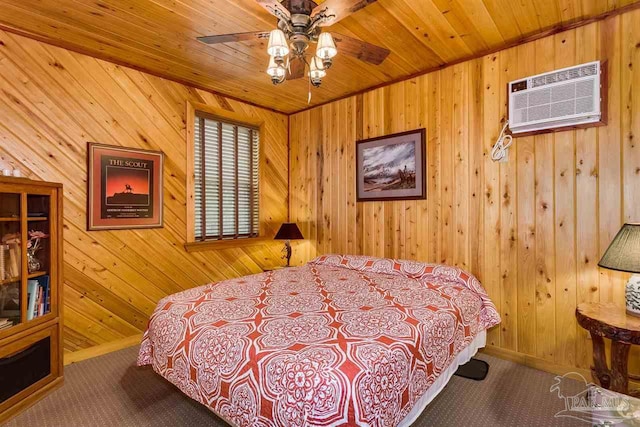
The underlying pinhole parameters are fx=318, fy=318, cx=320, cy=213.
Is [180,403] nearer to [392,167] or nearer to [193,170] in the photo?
[193,170]

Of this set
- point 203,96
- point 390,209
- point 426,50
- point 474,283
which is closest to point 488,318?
point 474,283

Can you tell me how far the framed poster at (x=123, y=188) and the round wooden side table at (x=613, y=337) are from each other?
11.6 ft

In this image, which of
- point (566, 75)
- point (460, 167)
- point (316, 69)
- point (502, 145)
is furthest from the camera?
point (460, 167)

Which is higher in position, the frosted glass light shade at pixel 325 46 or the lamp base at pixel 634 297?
the frosted glass light shade at pixel 325 46

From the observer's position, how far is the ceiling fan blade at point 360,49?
1878mm

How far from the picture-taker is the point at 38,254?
7.57 ft

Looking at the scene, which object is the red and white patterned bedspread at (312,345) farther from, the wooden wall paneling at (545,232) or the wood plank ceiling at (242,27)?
the wood plank ceiling at (242,27)

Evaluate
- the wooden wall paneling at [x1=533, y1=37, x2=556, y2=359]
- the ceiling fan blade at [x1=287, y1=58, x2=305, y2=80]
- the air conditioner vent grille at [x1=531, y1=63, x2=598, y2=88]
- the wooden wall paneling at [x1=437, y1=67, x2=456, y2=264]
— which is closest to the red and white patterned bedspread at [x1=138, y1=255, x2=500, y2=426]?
the wooden wall paneling at [x1=533, y1=37, x2=556, y2=359]

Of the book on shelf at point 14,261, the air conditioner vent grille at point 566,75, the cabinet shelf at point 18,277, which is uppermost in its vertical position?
the air conditioner vent grille at point 566,75

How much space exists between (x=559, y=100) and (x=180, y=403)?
3407 millimetres

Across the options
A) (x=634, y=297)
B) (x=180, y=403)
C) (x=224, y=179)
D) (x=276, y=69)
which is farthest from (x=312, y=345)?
(x=224, y=179)

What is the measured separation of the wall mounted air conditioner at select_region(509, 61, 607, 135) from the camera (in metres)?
2.22

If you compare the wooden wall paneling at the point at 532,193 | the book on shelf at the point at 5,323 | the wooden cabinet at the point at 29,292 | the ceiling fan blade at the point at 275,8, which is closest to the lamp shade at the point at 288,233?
the wooden wall paneling at the point at 532,193

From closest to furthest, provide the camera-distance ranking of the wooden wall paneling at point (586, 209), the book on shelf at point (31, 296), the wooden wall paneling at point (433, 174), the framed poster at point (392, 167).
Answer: the book on shelf at point (31, 296) → the wooden wall paneling at point (586, 209) → the wooden wall paneling at point (433, 174) → the framed poster at point (392, 167)
